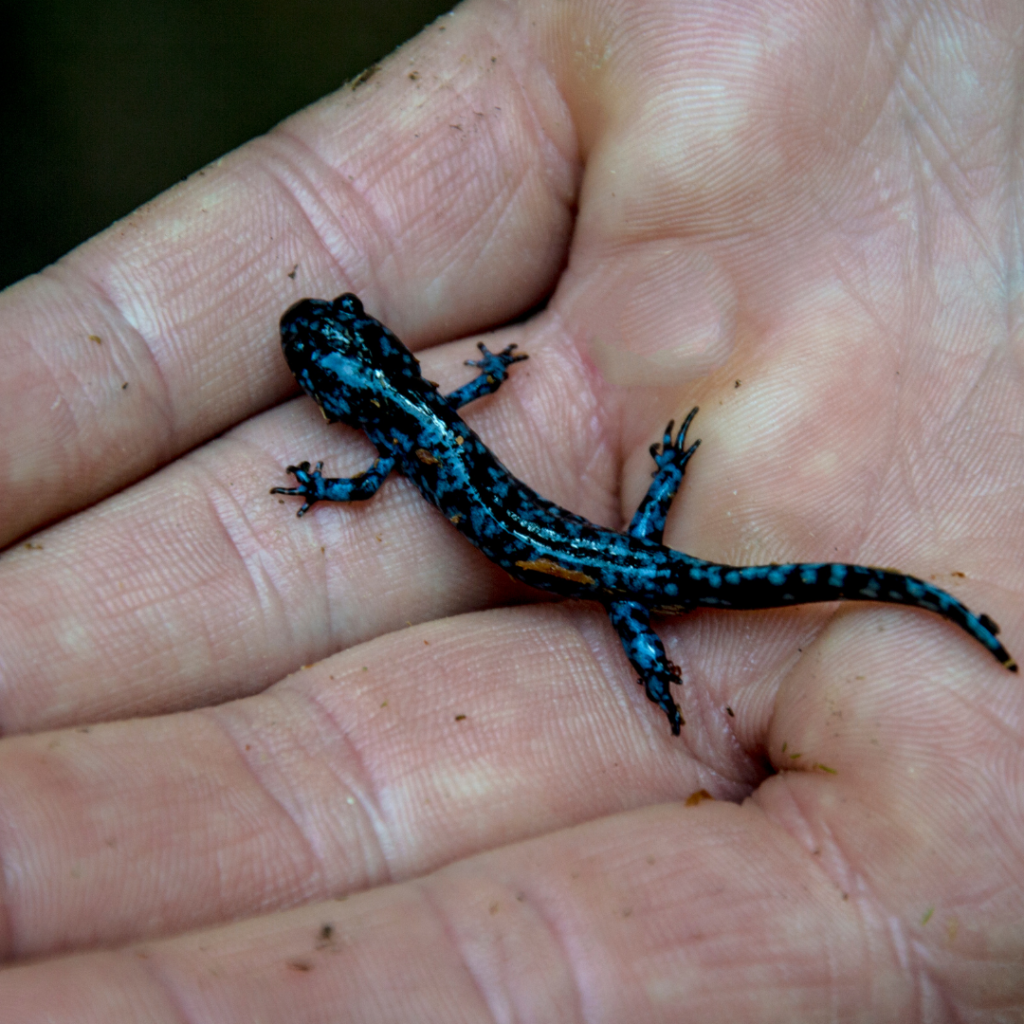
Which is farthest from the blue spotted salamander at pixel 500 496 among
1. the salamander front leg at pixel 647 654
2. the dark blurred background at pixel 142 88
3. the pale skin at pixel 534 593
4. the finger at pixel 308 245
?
the dark blurred background at pixel 142 88

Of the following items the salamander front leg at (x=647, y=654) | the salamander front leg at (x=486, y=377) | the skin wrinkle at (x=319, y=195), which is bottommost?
the salamander front leg at (x=647, y=654)

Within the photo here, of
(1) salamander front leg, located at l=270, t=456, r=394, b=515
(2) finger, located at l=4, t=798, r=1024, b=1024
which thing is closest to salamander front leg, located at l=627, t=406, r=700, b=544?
(1) salamander front leg, located at l=270, t=456, r=394, b=515

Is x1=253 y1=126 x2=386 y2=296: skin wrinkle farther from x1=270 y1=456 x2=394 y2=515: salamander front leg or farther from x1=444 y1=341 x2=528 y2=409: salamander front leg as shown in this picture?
x1=270 y1=456 x2=394 y2=515: salamander front leg

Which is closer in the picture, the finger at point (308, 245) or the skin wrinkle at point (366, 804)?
the skin wrinkle at point (366, 804)

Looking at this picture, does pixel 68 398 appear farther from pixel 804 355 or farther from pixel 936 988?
pixel 936 988

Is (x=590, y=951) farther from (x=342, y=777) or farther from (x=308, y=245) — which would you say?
(x=308, y=245)

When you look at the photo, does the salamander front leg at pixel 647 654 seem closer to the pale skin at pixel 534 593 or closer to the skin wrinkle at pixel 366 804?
the pale skin at pixel 534 593

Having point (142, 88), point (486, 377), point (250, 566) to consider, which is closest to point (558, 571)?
point (486, 377)

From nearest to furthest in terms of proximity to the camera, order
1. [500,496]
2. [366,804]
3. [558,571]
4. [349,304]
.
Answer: [366,804]
[558,571]
[500,496]
[349,304]
